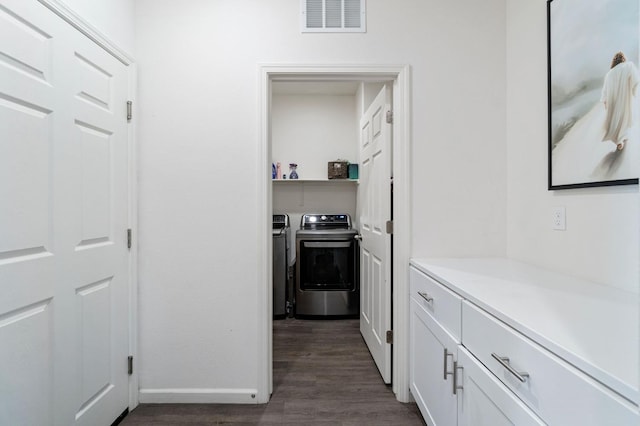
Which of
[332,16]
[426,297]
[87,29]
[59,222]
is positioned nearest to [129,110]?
[87,29]

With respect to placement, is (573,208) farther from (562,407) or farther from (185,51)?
(185,51)

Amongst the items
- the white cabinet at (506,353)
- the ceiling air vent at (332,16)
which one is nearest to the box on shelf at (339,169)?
the ceiling air vent at (332,16)

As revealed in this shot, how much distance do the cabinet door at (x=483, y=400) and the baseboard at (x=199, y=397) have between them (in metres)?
1.25

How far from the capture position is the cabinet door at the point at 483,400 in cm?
90

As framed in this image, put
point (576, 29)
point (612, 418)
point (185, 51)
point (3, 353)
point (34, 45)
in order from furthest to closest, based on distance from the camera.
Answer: point (185, 51), point (576, 29), point (34, 45), point (3, 353), point (612, 418)

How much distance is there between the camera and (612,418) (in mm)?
622

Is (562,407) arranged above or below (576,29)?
below

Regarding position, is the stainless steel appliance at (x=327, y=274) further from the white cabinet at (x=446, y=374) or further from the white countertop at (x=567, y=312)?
the white countertop at (x=567, y=312)

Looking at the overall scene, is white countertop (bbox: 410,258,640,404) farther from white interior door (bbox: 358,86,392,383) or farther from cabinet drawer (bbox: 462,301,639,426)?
white interior door (bbox: 358,86,392,383)

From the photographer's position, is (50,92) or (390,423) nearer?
(50,92)

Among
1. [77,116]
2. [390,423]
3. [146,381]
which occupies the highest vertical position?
[77,116]

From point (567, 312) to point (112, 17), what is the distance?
2.42 meters

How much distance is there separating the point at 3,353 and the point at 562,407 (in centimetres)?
173

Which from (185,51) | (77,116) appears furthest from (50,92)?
(185,51)
